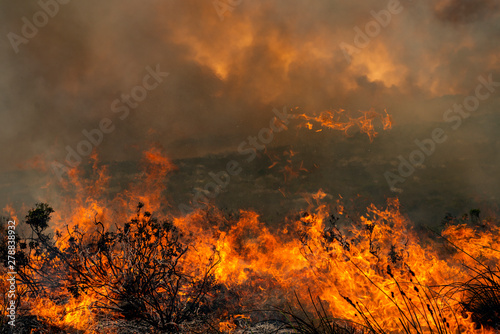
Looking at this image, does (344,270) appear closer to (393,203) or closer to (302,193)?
(393,203)

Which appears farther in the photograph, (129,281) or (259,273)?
(259,273)

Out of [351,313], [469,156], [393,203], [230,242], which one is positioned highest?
[469,156]

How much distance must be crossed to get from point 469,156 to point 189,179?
147m

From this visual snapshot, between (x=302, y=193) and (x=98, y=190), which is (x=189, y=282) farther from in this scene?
(x=302, y=193)

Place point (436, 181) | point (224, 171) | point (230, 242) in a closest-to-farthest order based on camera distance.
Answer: point (230, 242), point (436, 181), point (224, 171)

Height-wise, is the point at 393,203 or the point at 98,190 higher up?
the point at 393,203

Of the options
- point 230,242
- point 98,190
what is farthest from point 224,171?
point 230,242

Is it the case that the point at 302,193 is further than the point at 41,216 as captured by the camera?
Yes

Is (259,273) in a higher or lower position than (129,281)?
higher

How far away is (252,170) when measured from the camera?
578ft

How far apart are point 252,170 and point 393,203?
80041 mm

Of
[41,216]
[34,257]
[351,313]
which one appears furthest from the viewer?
[34,257]

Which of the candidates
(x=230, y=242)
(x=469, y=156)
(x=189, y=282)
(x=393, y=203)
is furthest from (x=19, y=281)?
(x=469, y=156)

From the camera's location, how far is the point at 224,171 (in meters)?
194
